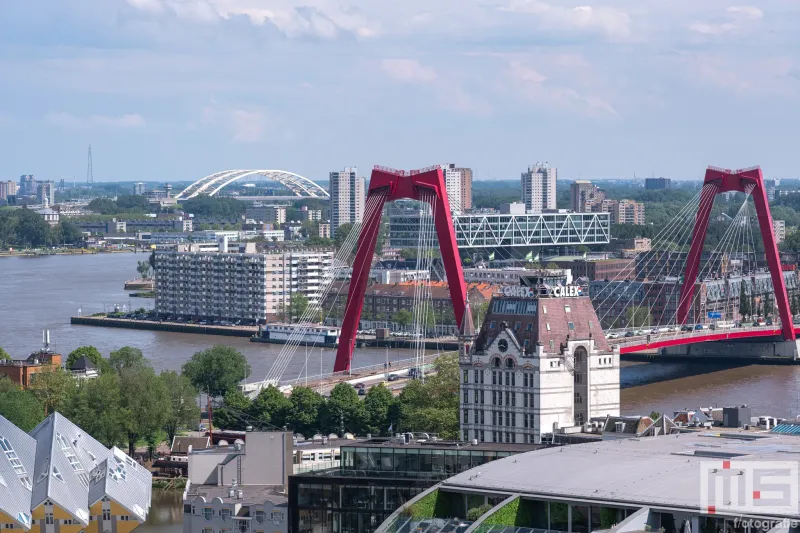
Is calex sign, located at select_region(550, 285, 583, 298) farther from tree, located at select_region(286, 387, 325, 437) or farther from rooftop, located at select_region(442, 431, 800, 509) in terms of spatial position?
rooftop, located at select_region(442, 431, 800, 509)

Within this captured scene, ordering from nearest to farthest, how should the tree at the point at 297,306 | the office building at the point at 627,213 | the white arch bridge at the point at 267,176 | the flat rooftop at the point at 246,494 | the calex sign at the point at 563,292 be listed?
the flat rooftop at the point at 246,494 → the calex sign at the point at 563,292 → the tree at the point at 297,306 → the office building at the point at 627,213 → the white arch bridge at the point at 267,176

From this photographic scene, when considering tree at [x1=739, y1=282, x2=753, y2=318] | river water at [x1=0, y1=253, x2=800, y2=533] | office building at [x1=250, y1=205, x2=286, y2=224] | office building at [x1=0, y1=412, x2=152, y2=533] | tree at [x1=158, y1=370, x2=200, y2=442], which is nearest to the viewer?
office building at [x1=0, y1=412, x2=152, y2=533]

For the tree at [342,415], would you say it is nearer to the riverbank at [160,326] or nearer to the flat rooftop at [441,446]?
the flat rooftop at [441,446]

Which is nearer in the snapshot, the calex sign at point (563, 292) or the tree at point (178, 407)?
the calex sign at point (563, 292)

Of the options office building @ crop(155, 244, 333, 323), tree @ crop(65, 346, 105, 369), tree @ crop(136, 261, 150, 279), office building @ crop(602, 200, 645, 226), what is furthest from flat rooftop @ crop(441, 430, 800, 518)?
office building @ crop(602, 200, 645, 226)

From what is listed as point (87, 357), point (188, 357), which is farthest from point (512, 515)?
point (188, 357)

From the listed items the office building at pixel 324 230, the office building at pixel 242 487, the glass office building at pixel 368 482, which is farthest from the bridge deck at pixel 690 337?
the office building at pixel 324 230

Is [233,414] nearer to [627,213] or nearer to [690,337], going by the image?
[690,337]
